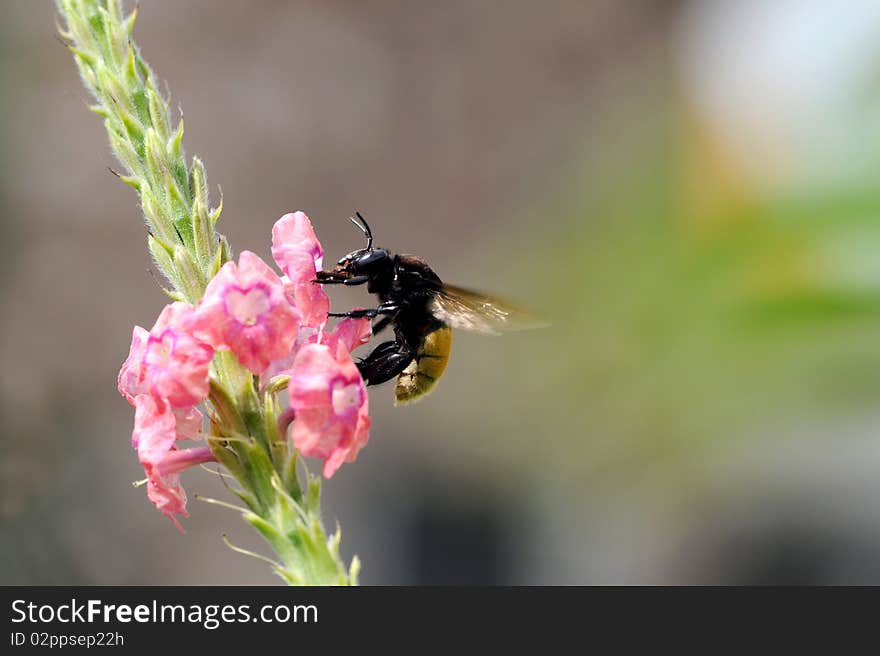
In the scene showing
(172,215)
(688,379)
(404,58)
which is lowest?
(172,215)

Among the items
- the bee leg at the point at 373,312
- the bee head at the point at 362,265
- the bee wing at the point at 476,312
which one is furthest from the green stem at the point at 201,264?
the bee wing at the point at 476,312

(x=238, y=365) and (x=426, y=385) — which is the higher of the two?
(x=426, y=385)

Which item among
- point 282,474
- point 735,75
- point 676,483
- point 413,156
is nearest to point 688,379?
point 676,483

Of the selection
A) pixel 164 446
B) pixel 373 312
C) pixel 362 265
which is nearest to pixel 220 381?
pixel 164 446

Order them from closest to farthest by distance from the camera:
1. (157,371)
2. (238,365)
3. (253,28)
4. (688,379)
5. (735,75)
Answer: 1. (157,371)
2. (238,365)
3. (688,379)
4. (735,75)
5. (253,28)

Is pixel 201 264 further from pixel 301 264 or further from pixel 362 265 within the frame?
pixel 362 265

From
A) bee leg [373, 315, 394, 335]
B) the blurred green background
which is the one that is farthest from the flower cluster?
the blurred green background

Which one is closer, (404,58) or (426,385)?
(426,385)

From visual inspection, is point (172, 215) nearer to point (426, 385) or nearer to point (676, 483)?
point (426, 385)

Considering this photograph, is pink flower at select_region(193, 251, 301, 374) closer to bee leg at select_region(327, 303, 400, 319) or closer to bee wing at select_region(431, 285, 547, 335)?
bee leg at select_region(327, 303, 400, 319)
